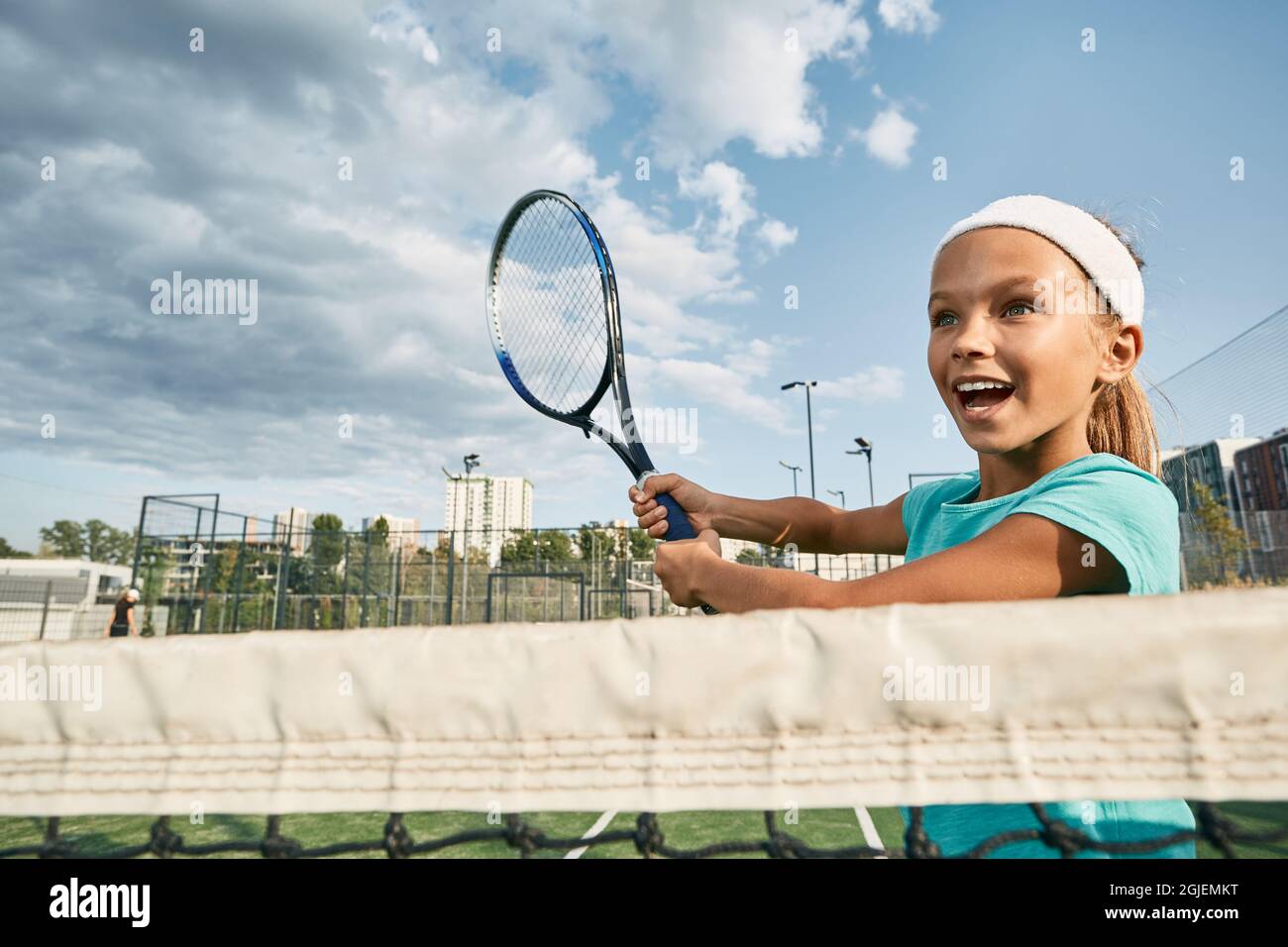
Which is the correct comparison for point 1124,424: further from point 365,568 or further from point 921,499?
point 365,568

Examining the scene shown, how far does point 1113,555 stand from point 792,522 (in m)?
1.18

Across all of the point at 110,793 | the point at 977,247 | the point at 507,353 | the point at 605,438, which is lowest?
the point at 110,793

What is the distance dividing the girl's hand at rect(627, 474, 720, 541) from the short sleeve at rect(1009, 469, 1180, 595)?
1.25m

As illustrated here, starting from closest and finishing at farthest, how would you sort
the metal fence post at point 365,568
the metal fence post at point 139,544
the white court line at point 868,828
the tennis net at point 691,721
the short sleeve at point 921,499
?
1. the tennis net at point 691,721
2. the short sleeve at point 921,499
3. the white court line at point 868,828
4. the metal fence post at point 139,544
5. the metal fence post at point 365,568

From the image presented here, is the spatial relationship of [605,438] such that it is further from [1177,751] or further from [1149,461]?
[1177,751]

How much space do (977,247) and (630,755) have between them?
3.28 ft

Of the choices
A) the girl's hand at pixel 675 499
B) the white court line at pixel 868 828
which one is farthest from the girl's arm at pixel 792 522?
the white court line at pixel 868 828

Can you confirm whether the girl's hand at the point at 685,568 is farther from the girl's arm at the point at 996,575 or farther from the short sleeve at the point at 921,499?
the short sleeve at the point at 921,499

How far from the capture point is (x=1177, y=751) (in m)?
0.71

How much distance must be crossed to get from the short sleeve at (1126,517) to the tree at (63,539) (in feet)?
294

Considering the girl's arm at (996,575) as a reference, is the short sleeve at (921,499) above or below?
above

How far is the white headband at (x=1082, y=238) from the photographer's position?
128 cm

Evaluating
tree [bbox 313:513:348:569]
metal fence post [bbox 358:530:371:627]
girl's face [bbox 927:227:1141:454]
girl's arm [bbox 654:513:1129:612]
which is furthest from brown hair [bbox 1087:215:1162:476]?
tree [bbox 313:513:348:569]

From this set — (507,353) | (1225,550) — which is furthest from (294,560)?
(1225,550)
